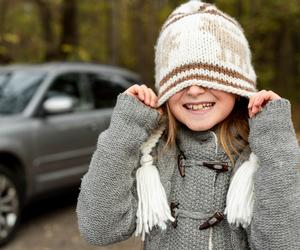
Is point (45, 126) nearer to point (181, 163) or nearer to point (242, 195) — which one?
point (181, 163)

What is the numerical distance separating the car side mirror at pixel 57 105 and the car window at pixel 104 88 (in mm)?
631

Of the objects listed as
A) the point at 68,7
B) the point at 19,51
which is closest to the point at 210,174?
the point at 68,7

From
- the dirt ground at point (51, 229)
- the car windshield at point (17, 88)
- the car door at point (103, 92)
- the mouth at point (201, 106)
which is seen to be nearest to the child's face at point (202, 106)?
the mouth at point (201, 106)

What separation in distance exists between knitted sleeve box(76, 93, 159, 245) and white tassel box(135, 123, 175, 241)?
3 cm

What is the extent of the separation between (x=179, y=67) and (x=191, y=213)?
1.60 ft

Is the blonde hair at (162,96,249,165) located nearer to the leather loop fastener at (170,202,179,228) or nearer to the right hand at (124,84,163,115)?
the right hand at (124,84,163,115)

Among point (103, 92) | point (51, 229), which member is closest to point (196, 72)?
point (51, 229)

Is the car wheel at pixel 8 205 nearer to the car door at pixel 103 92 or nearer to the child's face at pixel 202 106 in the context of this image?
the car door at pixel 103 92

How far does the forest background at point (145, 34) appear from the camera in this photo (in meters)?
11.7

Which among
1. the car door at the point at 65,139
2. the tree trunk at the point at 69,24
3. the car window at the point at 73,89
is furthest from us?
the tree trunk at the point at 69,24

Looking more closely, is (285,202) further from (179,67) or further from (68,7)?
(68,7)

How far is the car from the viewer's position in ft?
16.3

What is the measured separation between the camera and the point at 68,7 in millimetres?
11844

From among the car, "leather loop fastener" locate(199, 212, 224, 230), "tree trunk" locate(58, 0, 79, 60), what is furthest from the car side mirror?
"tree trunk" locate(58, 0, 79, 60)
